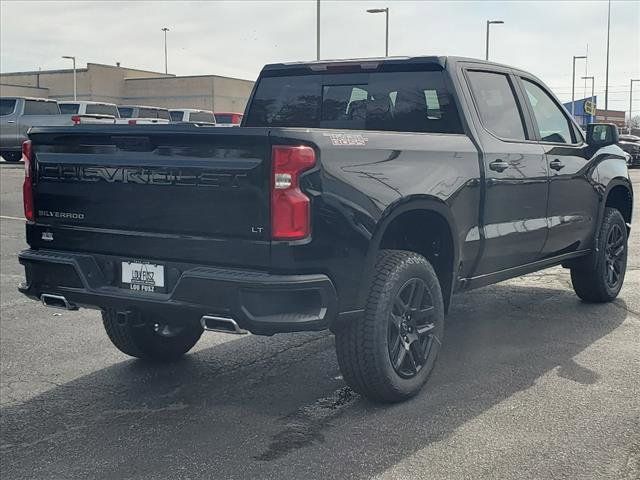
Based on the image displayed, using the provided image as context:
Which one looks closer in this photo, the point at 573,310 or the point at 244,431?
the point at 244,431

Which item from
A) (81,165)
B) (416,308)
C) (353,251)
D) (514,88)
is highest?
(514,88)

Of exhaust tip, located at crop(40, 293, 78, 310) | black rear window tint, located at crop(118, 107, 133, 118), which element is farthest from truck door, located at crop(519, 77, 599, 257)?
black rear window tint, located at crop(118, 107, 133, 118)

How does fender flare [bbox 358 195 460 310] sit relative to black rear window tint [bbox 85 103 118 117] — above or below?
below

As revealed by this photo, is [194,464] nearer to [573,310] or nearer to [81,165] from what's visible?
[81,165]

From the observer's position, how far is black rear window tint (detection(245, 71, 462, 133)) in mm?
5273

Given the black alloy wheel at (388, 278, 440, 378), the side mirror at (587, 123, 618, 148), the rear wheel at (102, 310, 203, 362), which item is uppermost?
the side mirror at (587, 123, 618, 148)

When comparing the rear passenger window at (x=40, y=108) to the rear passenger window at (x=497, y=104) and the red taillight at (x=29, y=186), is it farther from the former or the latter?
the rear passenger window at (x=497, y=104)

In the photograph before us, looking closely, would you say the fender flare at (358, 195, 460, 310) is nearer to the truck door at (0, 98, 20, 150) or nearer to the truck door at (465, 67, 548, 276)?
the truck door at (465, 67, 548, 276)

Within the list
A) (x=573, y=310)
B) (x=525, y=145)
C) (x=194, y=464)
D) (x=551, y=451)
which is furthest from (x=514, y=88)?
(x=194, y=464)

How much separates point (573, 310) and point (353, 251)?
3.46m

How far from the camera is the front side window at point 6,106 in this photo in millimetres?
24875

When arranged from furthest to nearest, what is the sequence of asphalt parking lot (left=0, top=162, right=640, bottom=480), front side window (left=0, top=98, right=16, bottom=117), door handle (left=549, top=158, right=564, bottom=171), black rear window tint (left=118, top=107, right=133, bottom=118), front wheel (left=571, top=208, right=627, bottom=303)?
black rear window tint (left=118, top=107, right=133, bottom=118), front side window (left=0, top=98, right=16, bottom=117), front wheel (left=571, top=208, right=627, bottom=303), door handle (left=549, top=158, right=564, bottom=171), asphalt parking lot (left=0, top=162, right=640, bottom=480)

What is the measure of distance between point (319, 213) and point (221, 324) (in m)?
0.70

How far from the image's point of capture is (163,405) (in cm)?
464
